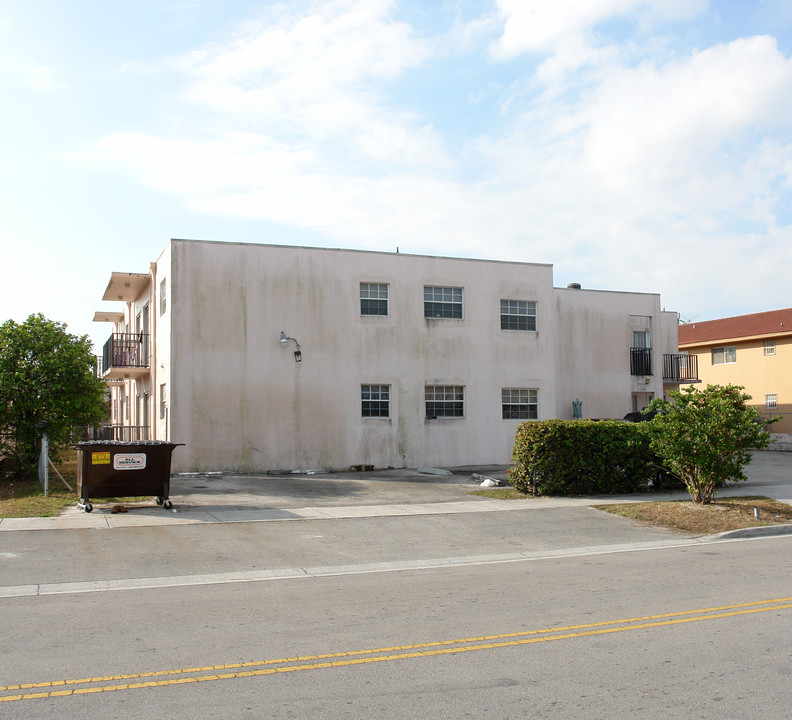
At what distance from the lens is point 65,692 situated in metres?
5.32

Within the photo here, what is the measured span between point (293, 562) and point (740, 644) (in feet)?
19.9

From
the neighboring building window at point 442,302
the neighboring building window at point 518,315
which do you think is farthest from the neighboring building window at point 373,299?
the neighboring building window at point 518,315

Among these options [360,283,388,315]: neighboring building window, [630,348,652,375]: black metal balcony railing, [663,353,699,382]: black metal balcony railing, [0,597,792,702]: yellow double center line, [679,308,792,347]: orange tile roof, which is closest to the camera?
[0,597,792,702]: yellow double center line

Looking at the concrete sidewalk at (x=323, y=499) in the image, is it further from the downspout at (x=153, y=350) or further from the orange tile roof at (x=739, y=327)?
the orange tile roof at (x=739, y=327)

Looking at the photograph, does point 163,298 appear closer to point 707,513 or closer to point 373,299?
point 373,299

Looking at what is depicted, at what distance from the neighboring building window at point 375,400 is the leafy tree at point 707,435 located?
10139mm

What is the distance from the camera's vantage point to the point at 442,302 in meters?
25.6

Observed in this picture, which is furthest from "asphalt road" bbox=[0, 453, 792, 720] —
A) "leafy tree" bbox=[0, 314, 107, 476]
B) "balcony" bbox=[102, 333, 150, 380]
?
"balcony" bbox=[102, 333, 150, 380]

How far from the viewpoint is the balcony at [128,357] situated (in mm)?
26283

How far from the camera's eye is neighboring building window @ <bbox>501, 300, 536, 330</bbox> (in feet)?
86.4

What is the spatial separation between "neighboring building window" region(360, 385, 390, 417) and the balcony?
762 centimetres

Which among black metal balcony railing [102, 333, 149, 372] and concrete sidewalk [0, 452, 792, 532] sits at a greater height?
black metal balcony railing [102, 333, 149, 372]

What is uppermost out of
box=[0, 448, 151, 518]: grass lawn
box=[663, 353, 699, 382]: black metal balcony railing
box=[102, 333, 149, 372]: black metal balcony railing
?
box=[102, 333, 149, 372]: black metal balcony railing

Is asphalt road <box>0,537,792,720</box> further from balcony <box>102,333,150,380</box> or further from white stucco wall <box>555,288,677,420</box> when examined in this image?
white stucco wall <box>555,288,677,420</box>
